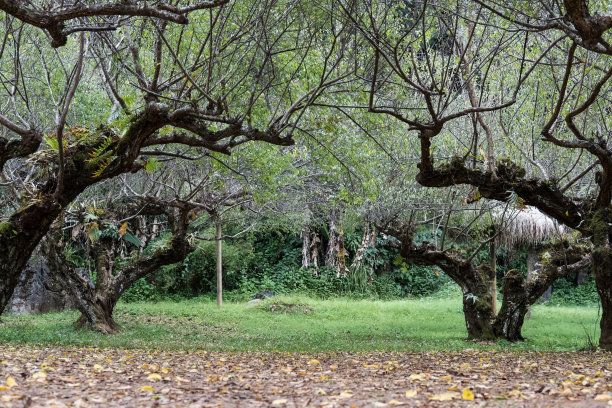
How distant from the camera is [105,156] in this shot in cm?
894

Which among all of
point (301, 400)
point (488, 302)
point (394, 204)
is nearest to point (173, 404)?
point (301, 400)

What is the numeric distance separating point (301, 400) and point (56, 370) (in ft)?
9.21

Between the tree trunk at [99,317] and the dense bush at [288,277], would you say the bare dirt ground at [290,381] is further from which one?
the dense bush at [288,277]

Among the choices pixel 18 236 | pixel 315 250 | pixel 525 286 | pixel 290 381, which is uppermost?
pixel 315 250

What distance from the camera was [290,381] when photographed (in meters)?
5.40

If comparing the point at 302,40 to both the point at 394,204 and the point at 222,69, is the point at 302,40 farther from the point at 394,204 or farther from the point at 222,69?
the point at 394,204

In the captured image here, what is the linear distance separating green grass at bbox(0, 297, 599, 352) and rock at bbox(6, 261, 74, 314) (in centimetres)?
115

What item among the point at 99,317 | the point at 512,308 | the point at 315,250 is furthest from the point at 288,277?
the point at 512,308

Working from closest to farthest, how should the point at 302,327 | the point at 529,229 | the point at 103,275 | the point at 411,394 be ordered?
the point at 411,394 < the point at 103,275 < the point at 302,327 < the point at 529,229

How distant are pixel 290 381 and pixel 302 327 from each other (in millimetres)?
10746

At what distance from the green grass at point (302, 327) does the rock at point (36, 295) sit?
45.4 inches

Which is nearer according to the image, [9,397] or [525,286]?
[9,397]

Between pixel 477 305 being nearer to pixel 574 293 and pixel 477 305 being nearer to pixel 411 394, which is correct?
pixel 411 394

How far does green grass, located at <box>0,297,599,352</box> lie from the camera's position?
10.5 metres
